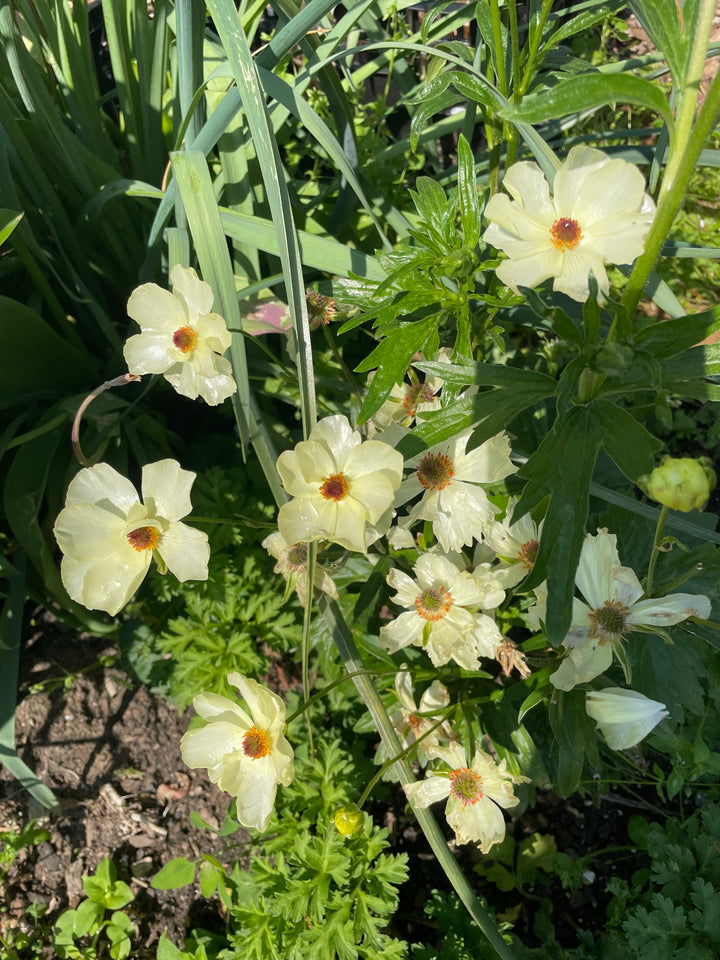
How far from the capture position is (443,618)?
3.03ft

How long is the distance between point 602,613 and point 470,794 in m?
0.30

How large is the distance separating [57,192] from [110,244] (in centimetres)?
14

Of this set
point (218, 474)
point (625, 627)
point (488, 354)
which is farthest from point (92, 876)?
point (488, 354)

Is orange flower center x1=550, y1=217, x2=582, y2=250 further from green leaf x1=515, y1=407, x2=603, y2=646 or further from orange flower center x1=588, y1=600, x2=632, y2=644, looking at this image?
orange flower center x1=588, y1=600, x2=632, y2=644

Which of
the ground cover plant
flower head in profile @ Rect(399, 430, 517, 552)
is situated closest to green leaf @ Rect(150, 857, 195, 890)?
the ground cover plant

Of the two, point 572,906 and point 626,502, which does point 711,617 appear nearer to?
point 626,502

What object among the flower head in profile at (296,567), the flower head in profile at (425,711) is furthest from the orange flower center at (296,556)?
the flower head in profile at (425,711)

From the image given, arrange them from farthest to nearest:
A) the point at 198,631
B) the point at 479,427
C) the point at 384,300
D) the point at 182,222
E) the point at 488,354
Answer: the point at 488,354
the point at 198,631
the point at 182,222
the point at 384,300
the point at 479,427

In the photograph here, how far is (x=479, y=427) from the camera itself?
0.75 meters

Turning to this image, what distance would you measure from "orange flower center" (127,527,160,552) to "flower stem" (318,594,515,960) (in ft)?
→ 0.78

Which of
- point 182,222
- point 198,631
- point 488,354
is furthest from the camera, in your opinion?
point 488,354

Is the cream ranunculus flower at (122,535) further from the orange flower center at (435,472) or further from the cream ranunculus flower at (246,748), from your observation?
the orange flower center at (435,472)

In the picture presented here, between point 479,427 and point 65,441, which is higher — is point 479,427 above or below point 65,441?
above

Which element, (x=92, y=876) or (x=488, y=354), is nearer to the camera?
(x=92, y=876)
